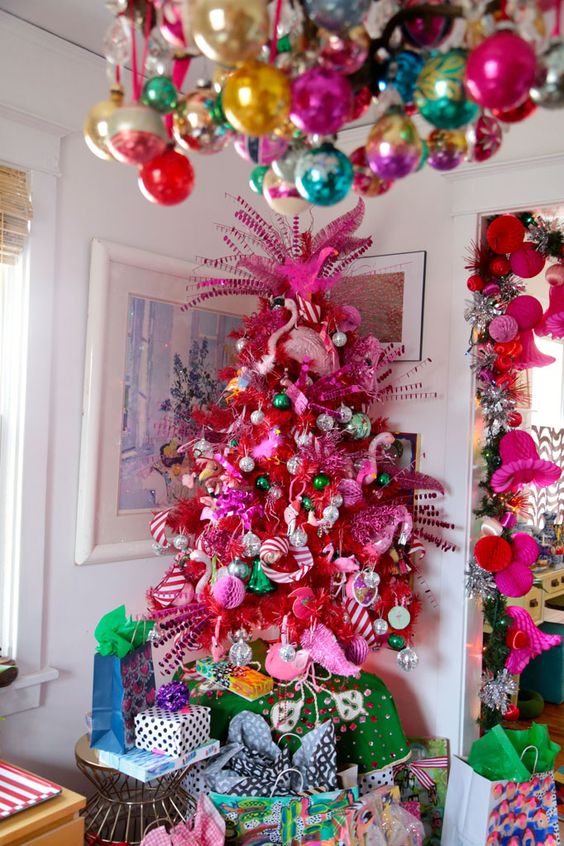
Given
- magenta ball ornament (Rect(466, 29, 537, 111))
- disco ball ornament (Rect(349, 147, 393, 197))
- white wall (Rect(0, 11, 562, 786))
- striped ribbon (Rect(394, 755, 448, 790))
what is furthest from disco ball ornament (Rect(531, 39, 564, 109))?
striped ribbon (Rect(394, 755, 448, 790))

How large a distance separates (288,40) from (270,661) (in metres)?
1.91

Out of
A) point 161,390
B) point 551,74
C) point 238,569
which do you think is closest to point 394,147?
point 551,74

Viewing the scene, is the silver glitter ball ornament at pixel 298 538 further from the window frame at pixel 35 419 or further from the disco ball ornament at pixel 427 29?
the disco ball ornament at pixel 427 29

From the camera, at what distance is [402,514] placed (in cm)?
257

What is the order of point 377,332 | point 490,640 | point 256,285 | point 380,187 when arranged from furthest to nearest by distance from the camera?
point 377,332, point 490,640, point 256,285, point 380,187

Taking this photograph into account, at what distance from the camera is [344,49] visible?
3.17ft

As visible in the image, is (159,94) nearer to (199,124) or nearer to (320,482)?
(199,124)

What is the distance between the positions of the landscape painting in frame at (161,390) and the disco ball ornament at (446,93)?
1.95m

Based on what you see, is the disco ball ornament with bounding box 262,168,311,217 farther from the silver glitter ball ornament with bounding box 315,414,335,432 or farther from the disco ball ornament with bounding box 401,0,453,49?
the silver glitter ball ornament with bounding box 315,414,335,432

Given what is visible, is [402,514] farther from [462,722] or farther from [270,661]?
[462,722]

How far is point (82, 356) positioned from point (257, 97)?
184 cm

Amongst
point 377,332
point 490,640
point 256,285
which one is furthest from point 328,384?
point 490,640

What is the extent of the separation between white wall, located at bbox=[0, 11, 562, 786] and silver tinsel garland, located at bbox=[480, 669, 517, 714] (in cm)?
11

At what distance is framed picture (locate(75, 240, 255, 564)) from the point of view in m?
2.66
